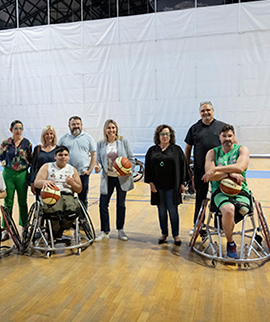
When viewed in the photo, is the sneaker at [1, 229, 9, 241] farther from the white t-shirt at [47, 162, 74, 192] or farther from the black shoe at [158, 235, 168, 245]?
the black shoe at [158, 235, 168, 245]

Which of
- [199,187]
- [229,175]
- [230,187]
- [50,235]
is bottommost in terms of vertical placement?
[50,235]

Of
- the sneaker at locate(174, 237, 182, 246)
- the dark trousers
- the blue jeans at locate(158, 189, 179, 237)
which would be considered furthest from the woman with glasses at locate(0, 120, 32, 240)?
the dark trousers

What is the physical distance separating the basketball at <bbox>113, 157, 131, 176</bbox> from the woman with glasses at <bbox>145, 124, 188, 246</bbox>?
235 mm

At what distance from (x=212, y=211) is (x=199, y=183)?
0.62 meters

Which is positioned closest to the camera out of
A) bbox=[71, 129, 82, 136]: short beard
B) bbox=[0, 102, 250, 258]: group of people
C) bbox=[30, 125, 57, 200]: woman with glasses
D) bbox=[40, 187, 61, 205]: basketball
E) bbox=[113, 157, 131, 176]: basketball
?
bbox=[0, 102, 250, 258]: group of people

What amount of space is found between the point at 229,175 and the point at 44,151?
2143 mm

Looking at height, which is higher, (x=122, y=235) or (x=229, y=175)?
(x=229, y=175)

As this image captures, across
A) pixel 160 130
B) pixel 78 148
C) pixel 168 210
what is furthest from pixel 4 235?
pixel 160 130

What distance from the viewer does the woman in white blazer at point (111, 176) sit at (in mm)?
3854

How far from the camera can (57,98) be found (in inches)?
543

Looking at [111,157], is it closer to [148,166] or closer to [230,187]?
[148,166]

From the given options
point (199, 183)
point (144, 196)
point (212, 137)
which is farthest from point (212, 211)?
point (144, 196)

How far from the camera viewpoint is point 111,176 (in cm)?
388

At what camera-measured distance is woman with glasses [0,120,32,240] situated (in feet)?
13.0
